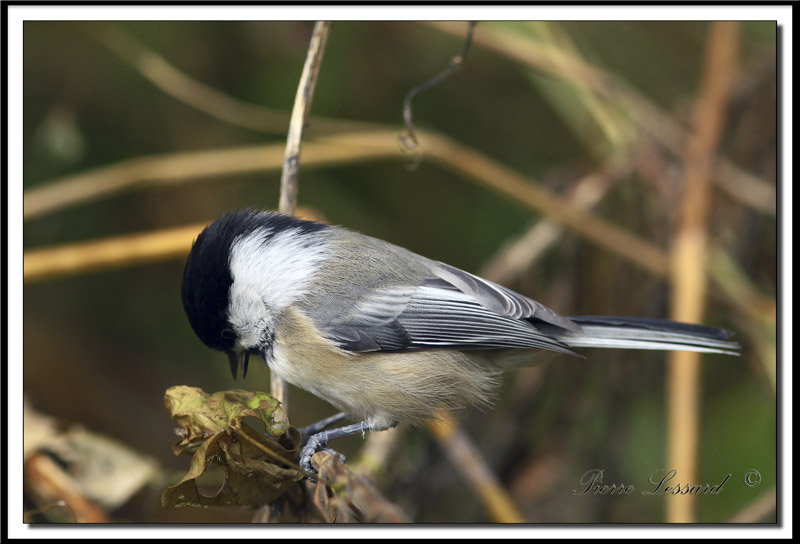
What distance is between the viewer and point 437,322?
1.55m

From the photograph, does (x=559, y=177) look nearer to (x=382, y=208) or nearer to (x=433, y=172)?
(x=433, y=172)

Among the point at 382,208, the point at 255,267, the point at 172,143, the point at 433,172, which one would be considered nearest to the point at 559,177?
the point at 433,172

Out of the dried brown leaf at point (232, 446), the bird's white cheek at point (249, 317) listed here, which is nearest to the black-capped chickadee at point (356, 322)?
the bird's white cheek at point (249, 317)

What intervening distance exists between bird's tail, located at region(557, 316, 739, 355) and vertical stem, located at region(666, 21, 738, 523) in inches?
4.9

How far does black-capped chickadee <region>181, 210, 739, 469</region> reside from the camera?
146 cm

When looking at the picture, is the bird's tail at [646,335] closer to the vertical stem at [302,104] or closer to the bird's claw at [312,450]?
the bird's claw at [312,450]

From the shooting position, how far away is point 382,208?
2.59m

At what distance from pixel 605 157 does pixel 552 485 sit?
1.10 meters

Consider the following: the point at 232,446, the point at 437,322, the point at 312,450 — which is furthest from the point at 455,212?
the point at 232,446

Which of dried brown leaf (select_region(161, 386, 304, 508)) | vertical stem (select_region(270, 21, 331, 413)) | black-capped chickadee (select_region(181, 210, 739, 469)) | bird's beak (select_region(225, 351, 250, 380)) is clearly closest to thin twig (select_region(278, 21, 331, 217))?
vertical stem (select_region(270, 21, 331, 413))

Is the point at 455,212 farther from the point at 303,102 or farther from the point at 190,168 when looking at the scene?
the point at 303,102

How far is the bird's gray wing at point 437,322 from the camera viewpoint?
4.91 feet

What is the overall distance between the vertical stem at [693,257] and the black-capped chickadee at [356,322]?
0.54 ft

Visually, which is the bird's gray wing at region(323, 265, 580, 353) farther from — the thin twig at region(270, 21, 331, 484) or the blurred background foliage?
the blurred background foliage
